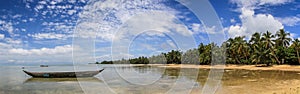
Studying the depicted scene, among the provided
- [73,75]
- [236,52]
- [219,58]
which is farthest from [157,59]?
[73,75]

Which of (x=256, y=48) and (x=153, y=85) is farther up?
(x=256, y=48)

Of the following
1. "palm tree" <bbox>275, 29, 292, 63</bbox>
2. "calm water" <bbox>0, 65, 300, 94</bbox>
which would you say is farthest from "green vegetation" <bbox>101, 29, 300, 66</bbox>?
"calm water" <bbox>0, 65, 300, 94</bbox>

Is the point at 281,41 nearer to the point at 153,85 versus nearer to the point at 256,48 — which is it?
the point at 256,48

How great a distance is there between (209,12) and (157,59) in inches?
3895

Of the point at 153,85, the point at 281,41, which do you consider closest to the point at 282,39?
the point at 281,41

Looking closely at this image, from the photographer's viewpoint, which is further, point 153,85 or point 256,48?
point 256,48

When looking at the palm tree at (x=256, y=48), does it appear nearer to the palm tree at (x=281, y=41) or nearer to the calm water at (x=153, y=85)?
the palm tree at (x=281, y=41)

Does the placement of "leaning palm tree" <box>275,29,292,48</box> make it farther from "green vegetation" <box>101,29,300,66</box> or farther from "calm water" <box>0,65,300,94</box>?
"calm water" <box>0,65,300,94</box>

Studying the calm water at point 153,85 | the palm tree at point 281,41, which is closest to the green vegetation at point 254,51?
the palm tree at point 281,41

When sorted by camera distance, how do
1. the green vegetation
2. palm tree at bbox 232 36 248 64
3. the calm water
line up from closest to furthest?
1. the calm water
2. the green vegetation
3. palm tree at bbox 232 36 248 64

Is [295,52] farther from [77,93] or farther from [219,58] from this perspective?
[77,93]

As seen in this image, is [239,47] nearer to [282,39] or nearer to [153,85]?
[282,39]

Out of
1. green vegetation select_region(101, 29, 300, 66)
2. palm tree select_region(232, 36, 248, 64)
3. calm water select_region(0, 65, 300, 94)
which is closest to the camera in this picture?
calm water select_region(0, 65, 300, 94)

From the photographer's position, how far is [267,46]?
54.4 m
